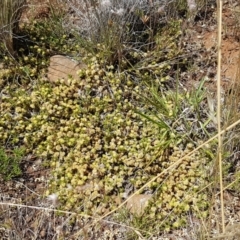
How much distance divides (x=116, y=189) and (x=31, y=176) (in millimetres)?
456

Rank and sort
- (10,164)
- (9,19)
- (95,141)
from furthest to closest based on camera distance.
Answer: (9,19) < (95,141) < (10,164)

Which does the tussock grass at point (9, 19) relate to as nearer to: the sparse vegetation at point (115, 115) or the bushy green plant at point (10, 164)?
the sparse vegetation at point (115, 115)

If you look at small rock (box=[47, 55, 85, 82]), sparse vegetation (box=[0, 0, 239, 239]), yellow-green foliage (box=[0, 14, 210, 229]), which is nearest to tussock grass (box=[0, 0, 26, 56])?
sparse vegetation (box=[0, 0, 239, 239])

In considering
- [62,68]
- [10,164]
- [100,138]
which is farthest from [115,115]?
A: [10,164]

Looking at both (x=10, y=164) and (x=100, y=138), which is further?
(x=100, y=138)

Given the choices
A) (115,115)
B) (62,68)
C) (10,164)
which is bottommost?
(10,164)

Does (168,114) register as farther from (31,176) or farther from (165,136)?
(31,176)

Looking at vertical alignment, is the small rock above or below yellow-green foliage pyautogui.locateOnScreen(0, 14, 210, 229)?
above

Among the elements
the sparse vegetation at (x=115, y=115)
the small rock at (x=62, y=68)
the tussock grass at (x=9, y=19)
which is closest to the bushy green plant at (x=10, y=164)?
the sparse vegetation at (x=115, y=115)

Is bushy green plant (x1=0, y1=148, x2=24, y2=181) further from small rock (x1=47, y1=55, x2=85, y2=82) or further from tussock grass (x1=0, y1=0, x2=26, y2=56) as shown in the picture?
tussock grass (x1=0, y1=0, x2=26, y2=56)

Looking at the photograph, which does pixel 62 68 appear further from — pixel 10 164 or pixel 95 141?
pixel 10 164

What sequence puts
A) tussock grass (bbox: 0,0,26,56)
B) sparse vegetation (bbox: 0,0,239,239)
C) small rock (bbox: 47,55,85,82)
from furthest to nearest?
small rock (bbox: 47,55,85,82) → tussock grass (bbox: 0,0,26,56) → sparse vegetation (bbox: 0,0,239,239)

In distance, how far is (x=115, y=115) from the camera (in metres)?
2.51

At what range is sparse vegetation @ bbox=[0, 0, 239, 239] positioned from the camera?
7.15 ft
